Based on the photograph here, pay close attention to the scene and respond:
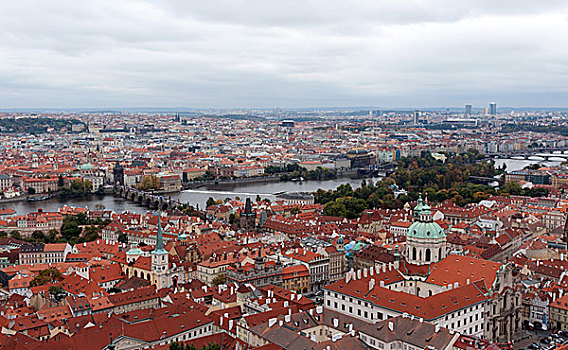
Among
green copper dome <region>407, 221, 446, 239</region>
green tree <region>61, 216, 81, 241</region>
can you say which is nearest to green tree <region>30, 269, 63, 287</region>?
green tree <region>61, 216, 81, 241</region>

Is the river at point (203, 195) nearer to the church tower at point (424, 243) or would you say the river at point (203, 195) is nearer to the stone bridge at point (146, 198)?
the stone bridge at point (146, 198)

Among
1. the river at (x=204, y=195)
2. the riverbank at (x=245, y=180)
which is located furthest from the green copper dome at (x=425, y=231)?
the riverbank at (x=245, y=180)

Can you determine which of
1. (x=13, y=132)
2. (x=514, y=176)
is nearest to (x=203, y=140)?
(x=13, y=132)

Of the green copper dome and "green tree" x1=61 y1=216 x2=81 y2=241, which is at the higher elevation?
the green copper dome

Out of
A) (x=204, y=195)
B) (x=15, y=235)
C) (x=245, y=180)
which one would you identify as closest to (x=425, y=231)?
(x=15, y=235)

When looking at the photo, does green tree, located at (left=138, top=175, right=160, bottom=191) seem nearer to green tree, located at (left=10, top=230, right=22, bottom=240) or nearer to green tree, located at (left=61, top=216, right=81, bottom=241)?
green tree, located at (left=61, top=216, right=81, bottom=241)
